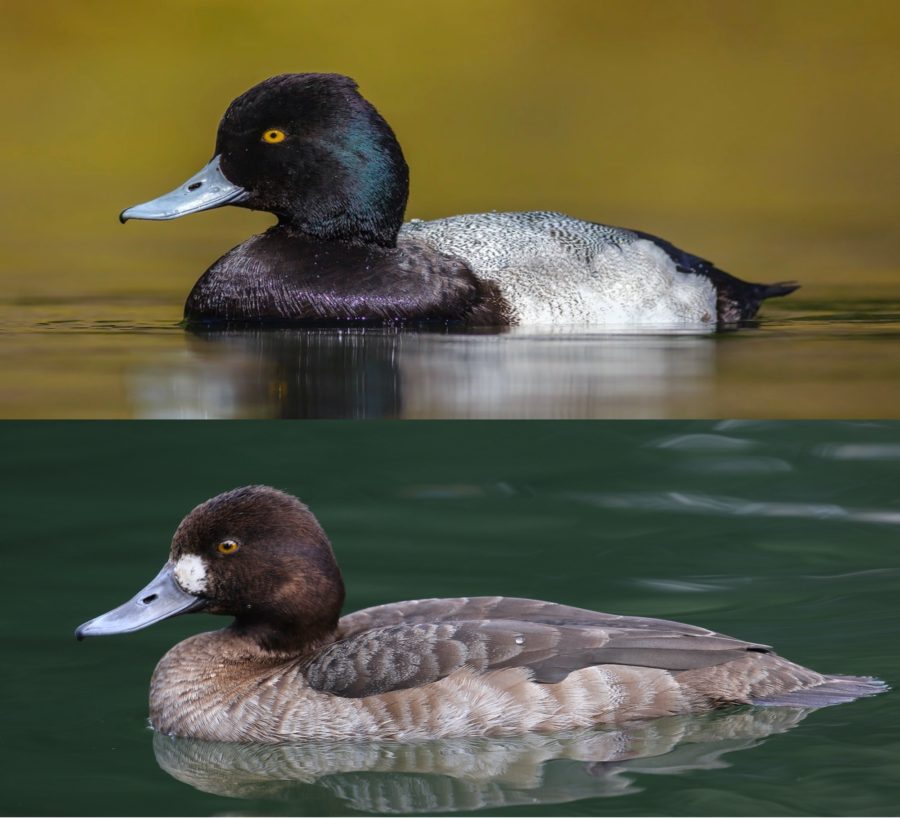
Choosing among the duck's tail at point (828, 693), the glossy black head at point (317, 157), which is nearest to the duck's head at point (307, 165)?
the glossy black head at point (317, 157)

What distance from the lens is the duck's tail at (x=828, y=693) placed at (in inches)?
189

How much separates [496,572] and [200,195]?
5.81ft

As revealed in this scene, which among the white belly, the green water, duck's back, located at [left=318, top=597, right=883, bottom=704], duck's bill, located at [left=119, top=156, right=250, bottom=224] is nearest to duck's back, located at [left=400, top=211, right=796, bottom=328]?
the white belly

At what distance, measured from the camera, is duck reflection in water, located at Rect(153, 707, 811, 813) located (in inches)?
168

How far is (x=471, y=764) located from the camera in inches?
178

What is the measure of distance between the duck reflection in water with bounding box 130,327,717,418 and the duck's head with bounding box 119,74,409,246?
481 mm

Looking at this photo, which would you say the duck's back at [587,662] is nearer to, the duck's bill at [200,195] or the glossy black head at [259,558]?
the glossy black head at [259,558]

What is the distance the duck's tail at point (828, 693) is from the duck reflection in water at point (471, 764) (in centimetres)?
3

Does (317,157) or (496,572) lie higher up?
(317,157)

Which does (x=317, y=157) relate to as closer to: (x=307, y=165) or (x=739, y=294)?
(x=307, y=165)

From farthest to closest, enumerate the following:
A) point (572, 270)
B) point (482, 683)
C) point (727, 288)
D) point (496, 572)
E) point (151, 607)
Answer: point (727, 288)
point (572, 270)
point (496, 572)
point (151, 607)
point (482, 683)

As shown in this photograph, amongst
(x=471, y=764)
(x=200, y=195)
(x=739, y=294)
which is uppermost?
(x=200, y=195)

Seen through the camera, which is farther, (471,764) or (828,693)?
(828,693)

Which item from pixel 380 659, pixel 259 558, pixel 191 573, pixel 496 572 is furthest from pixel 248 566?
pixel 496 572
